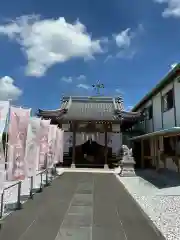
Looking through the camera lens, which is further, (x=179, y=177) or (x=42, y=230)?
(x=179, y=177)

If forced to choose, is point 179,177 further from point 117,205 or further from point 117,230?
point 117,230

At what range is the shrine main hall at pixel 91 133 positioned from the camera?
2083 centimetres

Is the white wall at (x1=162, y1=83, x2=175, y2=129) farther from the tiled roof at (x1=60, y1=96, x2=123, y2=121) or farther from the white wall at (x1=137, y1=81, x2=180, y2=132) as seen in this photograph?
the tiled roof at (x1=60, y1=96, x2=123, y2=121)

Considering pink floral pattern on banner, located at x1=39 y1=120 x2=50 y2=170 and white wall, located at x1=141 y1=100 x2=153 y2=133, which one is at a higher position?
white wall, located at x1=141 y1=100 x2=153 y2=133

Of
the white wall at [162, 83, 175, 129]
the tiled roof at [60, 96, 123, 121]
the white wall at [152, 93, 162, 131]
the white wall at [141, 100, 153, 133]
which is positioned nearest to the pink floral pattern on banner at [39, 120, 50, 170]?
the white wall at [162, 83, 175, 129]

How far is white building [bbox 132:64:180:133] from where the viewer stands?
14.0 meters

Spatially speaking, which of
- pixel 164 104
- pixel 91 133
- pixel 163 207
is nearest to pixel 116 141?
pixel 91 133

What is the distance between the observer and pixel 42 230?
15.8 ft

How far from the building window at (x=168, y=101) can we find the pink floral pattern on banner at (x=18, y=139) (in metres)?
10.9

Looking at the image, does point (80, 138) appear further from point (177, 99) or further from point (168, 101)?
point (177, 99)

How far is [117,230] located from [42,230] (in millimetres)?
1379

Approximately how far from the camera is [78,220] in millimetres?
5590

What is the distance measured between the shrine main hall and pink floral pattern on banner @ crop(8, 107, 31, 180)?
569 inches

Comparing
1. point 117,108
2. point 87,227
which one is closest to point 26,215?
point 87,227
